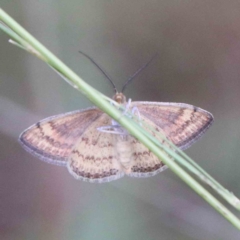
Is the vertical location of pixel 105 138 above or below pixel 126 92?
below

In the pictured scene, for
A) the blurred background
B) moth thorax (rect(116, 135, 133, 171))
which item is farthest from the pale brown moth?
the blurred background

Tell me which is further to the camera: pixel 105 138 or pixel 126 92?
pixel 126 92

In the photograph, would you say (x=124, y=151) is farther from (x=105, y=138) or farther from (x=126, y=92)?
(x=126, y=92)

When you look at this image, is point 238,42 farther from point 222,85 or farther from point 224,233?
point 224,233

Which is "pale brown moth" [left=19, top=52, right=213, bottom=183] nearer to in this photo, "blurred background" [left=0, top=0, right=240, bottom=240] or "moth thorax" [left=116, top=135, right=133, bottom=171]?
"moth thorax" [left=116, top=135, right=133, bottom=171]

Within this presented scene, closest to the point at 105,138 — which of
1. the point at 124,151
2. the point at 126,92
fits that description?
the point at 124,151

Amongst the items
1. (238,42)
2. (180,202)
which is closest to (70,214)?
(180,202)
